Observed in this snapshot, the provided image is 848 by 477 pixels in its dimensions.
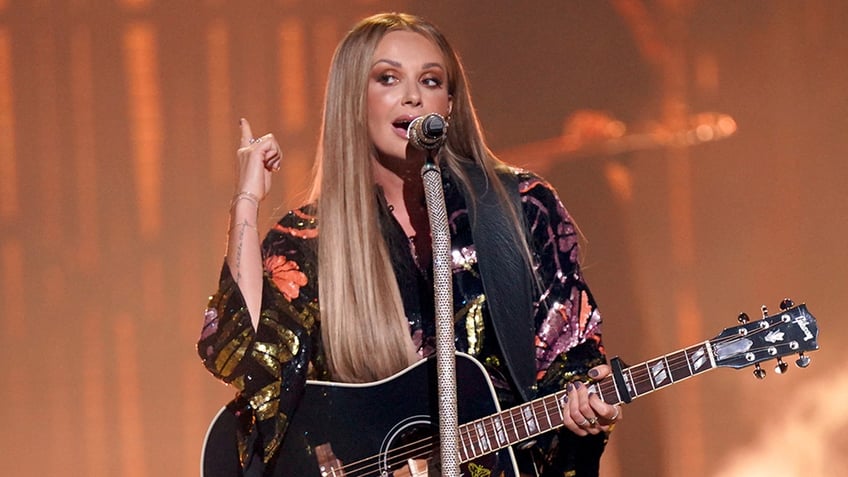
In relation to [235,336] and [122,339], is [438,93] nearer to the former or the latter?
[235,336]

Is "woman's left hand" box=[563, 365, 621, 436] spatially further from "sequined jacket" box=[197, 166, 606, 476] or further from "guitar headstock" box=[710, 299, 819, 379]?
"guitar headstock" box=[710, 299, 819, 379]

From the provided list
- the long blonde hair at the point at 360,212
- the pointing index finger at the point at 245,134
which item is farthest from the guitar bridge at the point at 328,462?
the pointing index finger at the point at 245,134

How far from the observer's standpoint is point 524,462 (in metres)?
2.23

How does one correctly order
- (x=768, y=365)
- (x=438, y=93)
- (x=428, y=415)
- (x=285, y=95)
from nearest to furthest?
(x=428, y=415)
(x=438, y=93)
(x=768, y=365)
(x=285, y=95)

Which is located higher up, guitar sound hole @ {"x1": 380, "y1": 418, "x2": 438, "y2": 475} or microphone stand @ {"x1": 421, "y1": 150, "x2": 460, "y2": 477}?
microphone stand @ {"x1": 421, "y1": 150, "x2": 460, "y2": 477}

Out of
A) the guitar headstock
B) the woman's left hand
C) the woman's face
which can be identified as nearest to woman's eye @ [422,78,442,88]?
the woman's face

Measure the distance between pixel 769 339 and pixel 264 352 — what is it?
3.31ft

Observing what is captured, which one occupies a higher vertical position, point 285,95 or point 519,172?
point 285,95

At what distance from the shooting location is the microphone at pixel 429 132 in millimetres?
1830

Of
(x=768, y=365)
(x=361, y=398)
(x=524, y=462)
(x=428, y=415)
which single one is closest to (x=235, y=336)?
(x=361, y=398)

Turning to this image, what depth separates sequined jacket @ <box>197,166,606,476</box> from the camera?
2287 millimetres

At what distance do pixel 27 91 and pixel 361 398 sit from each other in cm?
210

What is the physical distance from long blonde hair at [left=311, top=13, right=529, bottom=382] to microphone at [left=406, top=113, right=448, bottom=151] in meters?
0.58

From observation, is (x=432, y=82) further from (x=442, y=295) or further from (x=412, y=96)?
(x=442, y=295)
